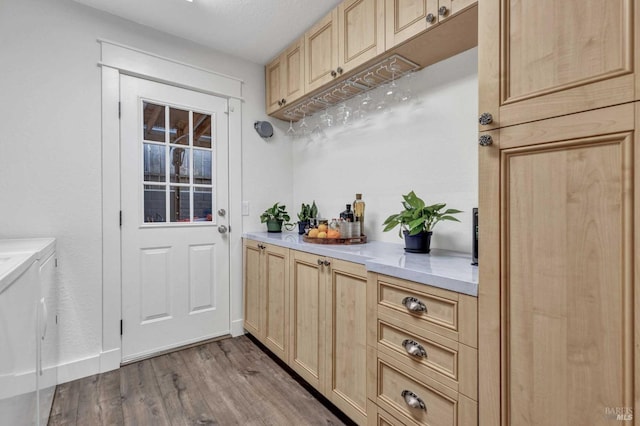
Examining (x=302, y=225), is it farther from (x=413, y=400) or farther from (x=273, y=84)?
(x=413, y=400)

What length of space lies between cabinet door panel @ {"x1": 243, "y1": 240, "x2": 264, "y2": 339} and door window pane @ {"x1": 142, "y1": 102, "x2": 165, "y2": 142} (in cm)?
109

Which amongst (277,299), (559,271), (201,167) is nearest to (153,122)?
(201,167)

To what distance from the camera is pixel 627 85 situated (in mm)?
692

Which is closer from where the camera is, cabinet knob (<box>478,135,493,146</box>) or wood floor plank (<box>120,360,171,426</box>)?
cabinet knob (<box>478,135,493,146</box>)

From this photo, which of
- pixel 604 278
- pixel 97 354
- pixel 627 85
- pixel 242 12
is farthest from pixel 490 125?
pixel 97 354

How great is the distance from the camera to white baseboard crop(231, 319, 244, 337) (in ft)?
8.50

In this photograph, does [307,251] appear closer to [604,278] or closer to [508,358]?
[508,358]

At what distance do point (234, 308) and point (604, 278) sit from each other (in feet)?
8.10

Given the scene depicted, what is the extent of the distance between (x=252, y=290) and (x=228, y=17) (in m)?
2.05

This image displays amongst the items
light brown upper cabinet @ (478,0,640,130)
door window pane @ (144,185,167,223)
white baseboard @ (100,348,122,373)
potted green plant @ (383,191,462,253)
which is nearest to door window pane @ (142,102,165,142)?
door window pane @ (144,185,167,223)

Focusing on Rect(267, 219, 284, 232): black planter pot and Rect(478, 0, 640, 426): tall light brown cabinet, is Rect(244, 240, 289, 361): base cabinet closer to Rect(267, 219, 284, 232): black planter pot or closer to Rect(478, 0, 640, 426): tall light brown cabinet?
Rect(267, 219, 284, 232): black planter pot

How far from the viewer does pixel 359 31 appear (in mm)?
1757

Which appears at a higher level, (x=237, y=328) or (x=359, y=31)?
(x=359, y=31)

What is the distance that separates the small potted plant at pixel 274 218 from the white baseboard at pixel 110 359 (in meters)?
1.40
